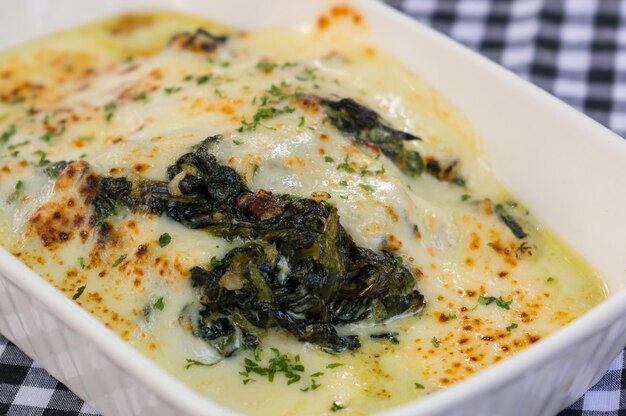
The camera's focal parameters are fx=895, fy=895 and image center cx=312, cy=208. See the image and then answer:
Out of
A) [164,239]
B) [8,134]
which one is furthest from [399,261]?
[8,134]

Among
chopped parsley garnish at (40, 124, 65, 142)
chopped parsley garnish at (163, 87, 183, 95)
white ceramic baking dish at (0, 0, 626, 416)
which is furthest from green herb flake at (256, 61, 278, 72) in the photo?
chopped parsley garnish at (40, 124, 65, 142)

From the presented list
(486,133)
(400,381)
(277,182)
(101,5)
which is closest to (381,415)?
(400,381)

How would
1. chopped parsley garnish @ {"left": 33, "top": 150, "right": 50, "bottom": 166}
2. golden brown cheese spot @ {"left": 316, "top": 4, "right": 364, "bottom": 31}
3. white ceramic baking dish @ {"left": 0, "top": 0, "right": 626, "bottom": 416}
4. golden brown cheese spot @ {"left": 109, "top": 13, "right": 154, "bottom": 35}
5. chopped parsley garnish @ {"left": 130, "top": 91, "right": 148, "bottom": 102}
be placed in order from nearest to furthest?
white ceramic baking dish @ {"left": 0, "top": 0, "right": 626, "bottom": 416}
chopped parsley garnish @ {"left": 33, "top": 150, "right": 50, "bottom": 166}
chopped parsley garnish @ {"left": 130, "top": 91, "right": 148, "bottom": 102}
golden brown cheese spot @ {"left": 316, "top": 4, "right": 364, "bottom": 31}
golden brown cheese spot @ {"left": 109, "top": 13, "right": 154, "bottom": 35}

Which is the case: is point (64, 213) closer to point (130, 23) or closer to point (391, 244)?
point (391, 244)

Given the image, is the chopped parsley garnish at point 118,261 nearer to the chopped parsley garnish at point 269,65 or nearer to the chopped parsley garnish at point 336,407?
the chopped parsley garnish at point 336,407

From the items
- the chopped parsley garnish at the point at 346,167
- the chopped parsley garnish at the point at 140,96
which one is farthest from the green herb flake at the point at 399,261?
the chopped parsley garnish at the point at 140,96

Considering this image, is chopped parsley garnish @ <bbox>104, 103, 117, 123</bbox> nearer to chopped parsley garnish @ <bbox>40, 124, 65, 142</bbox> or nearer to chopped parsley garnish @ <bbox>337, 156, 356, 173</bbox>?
chopped parsley garnish @ <bbox>40, 124, 65, 142</bbox>

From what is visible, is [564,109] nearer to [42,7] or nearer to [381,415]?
[381,415]
